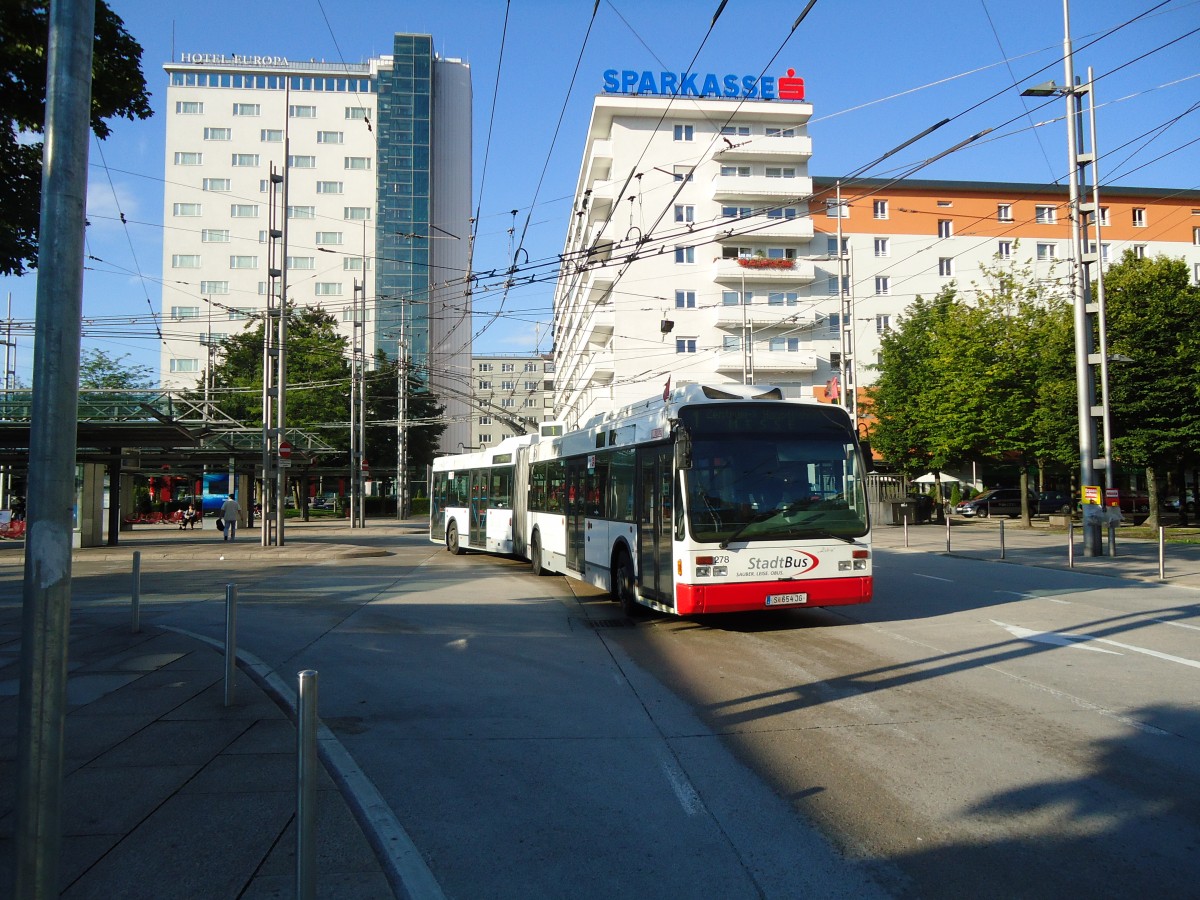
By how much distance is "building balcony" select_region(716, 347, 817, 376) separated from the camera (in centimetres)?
5525

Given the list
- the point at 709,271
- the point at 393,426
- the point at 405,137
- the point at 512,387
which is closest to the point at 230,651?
the point at 709,271

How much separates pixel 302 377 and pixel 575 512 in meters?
42.0

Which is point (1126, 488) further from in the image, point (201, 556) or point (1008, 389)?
point (201, 556)

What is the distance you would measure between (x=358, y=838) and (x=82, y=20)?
149 inches

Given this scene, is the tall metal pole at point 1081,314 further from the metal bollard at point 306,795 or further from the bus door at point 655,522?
the metal bollard at point 306,795

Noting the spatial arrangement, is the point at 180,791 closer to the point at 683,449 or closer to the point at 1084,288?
the point at 683,449

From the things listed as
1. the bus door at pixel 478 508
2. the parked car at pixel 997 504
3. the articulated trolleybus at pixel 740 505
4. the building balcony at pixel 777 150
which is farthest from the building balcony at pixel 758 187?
the articulated trolleybus at pixel 740 505

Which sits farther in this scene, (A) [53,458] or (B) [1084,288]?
(B) [1084,288]

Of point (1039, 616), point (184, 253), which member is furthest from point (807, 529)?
point (184, 253)

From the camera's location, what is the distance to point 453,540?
26688mm

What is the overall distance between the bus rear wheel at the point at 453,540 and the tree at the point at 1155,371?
23013mm

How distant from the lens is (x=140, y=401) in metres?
26.2

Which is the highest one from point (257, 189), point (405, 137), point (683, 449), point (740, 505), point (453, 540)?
point (405, 137)

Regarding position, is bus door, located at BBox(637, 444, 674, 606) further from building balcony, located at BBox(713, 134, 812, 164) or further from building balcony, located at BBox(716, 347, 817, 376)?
building balcony, located at BBox(713, 134, 812, 164)
